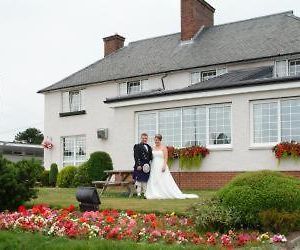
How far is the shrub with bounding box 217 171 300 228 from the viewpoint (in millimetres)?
9203

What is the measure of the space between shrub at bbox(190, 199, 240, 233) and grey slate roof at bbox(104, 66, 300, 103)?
10.3 m

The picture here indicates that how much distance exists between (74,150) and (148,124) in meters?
10.5

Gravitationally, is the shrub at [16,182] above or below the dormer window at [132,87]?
below

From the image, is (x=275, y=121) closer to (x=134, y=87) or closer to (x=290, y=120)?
(x=290, y=120)

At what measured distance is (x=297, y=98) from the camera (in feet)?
62.3

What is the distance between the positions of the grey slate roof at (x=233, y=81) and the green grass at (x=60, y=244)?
11577mm

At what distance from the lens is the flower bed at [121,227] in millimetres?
8766

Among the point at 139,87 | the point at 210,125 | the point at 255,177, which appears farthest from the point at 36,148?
the point at 255,177

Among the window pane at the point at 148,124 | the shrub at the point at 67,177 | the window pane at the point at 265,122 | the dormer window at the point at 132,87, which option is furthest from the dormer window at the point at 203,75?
the shrub at the point at 67,177

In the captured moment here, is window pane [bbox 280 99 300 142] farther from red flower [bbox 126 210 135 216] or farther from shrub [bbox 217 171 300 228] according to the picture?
shrub [bbox 217 171 300 228]

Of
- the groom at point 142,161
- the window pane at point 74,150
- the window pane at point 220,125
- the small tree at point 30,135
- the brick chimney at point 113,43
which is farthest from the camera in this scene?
the small tree at point 30,135

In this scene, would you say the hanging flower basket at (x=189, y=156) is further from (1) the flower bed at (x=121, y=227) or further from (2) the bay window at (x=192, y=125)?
(1) the flower bed at (x=121, y=227)

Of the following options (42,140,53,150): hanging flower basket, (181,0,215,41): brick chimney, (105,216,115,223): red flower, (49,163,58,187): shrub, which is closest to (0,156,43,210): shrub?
(105,216,115,223): red flower

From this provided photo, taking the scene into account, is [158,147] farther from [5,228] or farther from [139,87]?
[139,87]
